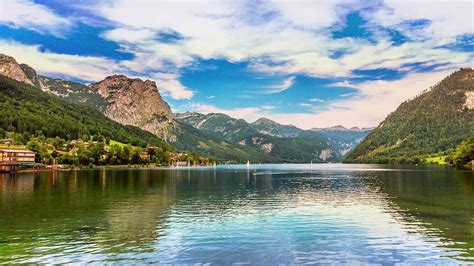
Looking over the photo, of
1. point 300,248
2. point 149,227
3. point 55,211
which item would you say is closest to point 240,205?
point 149,227

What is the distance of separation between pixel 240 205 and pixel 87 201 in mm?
31836

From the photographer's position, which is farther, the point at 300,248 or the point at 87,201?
the point at 87,201

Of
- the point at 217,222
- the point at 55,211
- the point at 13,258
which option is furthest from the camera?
the point at 55,211

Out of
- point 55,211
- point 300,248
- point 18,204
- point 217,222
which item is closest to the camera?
point 300,248

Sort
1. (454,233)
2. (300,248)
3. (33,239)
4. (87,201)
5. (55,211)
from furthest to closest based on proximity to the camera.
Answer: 1. (87,201)
2. (55,211)
3. (454,233)
4. (33,239)
5. (300,248)

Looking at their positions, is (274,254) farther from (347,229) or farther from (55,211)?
(55,211)

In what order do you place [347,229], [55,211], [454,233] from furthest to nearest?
1. [55,211]
2. [347,229]
3. [454,233]

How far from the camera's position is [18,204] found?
250 ft

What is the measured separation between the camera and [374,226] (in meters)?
53.8

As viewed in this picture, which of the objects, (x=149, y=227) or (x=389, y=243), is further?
(x=149, y=227)

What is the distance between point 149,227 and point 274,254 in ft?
68.1

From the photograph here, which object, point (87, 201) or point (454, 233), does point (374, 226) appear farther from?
point (87, 201)

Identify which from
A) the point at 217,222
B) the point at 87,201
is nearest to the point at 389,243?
the point at 217,222

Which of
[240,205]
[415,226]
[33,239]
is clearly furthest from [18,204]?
[415,226]
